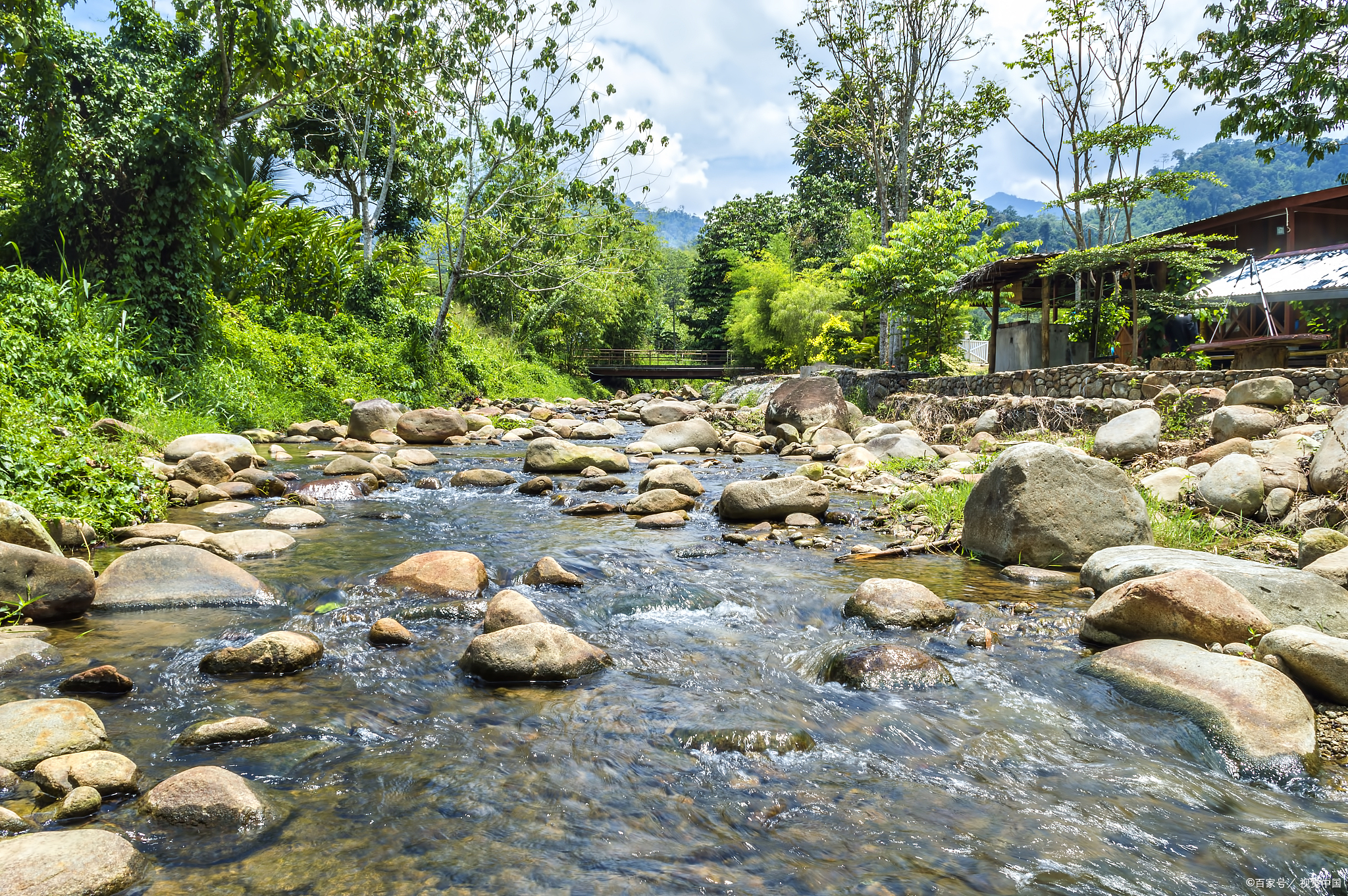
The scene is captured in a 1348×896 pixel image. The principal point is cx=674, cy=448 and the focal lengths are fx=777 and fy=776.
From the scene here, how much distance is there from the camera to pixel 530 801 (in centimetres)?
286

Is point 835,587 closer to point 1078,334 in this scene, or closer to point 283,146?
point 1078,334

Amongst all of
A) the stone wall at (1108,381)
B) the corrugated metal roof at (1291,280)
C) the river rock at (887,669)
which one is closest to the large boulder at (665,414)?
the stone wall at (1108,381)

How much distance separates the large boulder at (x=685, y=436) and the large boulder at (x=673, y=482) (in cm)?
472

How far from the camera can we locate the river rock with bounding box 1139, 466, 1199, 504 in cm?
727

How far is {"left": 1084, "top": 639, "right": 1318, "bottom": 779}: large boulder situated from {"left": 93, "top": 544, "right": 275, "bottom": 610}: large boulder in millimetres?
5006

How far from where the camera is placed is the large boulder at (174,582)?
4.75m

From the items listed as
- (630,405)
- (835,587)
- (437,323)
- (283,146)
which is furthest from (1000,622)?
(283,146)

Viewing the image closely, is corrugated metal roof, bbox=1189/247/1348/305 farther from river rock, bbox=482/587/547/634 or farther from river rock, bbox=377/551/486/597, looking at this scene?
river rock, bbox=482/587/547/634

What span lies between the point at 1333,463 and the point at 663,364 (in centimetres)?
3484

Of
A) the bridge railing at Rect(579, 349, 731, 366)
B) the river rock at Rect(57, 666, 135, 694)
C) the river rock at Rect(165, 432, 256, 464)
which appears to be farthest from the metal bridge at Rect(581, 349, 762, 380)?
the river rock at Rect(57, 666, 135, 694)

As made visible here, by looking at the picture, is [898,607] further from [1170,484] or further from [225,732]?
[1170,484]

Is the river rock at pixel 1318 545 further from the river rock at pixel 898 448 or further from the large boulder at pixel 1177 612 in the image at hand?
the river rock at pixel 898 448

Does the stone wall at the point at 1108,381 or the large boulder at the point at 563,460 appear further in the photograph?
the large boulder at the point at 563,460

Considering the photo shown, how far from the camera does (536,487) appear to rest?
9352 millimetres
